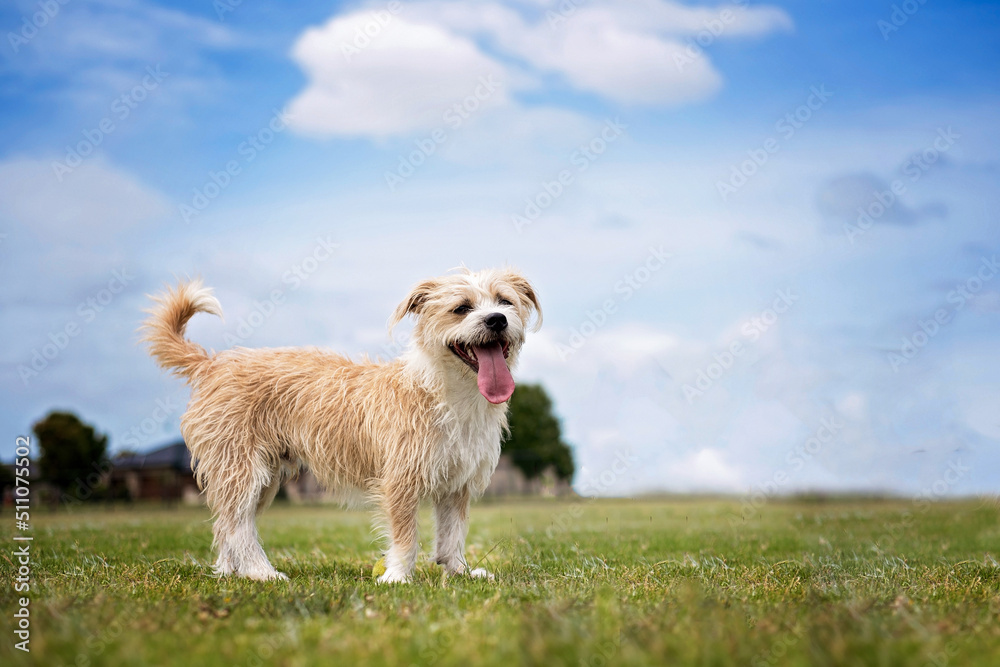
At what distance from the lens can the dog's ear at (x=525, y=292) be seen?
249 inches

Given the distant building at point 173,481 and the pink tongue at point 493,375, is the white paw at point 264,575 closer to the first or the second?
the pink tongue at point 493,375

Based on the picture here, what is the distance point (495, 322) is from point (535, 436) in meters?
40.0

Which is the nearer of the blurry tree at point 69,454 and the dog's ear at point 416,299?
the dog's ear at point 416,299

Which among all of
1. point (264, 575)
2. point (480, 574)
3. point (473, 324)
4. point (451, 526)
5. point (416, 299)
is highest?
point (416, 299)

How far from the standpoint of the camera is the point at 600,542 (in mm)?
8836

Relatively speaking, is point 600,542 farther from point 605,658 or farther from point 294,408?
point 605,658

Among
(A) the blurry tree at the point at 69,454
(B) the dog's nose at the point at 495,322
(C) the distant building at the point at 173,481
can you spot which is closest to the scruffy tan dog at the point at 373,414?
(B) the dog's nose at the point at 495,322

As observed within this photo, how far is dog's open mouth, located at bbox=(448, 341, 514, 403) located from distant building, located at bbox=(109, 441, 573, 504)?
34.5 m

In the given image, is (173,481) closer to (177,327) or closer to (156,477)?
(156,477)

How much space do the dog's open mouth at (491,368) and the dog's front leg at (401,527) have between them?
1.06 metres

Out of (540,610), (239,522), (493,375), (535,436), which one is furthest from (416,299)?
(535,436)

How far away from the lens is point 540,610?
150 inches

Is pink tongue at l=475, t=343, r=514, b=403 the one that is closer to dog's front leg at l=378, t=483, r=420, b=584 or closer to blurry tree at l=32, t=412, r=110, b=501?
dog's front leg at l=378, t=483, r=420, b=584

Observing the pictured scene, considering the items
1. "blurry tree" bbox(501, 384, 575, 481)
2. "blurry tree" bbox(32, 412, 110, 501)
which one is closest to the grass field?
"blurry tree" bbox(32, 412, 110, 501)
